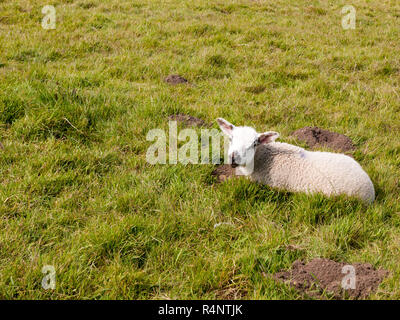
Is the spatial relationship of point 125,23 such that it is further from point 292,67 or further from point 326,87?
point 326,87

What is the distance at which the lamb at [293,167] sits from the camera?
11.7 ft

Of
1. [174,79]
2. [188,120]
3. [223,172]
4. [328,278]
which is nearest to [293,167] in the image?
[223,172]

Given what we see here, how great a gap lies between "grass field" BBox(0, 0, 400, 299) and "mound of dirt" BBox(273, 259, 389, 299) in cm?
8

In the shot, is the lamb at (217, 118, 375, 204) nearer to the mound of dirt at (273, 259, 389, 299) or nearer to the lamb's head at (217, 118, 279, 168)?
the lamb's head at (217, 118, 279, 168)

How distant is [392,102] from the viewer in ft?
19.6

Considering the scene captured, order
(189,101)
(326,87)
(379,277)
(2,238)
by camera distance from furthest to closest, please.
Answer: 1. (326,87)
2. (189,101)
3. (2,238)
4. (379,277)

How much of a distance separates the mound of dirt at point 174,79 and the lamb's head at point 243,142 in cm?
264

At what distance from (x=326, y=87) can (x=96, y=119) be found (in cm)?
406

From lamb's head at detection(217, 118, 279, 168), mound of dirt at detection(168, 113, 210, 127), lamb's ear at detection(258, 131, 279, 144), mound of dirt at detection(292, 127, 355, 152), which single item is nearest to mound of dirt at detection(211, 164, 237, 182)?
lamb's head at detection(217, 118, 279, 168)

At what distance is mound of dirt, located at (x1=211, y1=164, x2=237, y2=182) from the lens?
404cm
